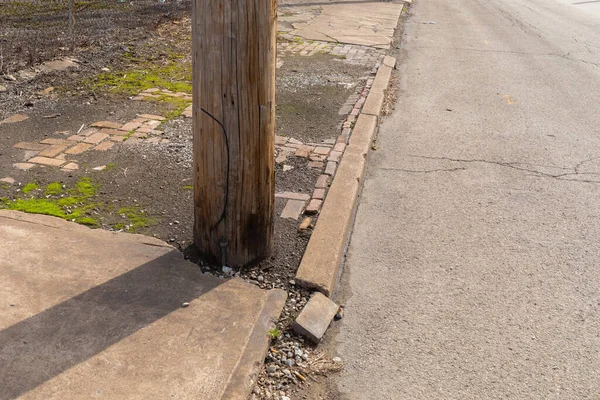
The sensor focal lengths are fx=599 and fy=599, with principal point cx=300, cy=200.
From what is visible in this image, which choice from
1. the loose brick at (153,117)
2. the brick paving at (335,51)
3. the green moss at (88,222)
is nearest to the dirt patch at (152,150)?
the green moss at (88,222)

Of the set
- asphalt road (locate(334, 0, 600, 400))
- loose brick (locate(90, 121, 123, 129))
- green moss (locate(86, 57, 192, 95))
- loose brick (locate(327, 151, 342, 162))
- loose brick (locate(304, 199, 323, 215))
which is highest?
green moss (locate(86, 57, 192, 95))

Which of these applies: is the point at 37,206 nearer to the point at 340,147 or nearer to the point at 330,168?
the point at 330,168

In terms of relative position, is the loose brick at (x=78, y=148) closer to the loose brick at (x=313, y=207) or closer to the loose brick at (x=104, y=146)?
the loose brick at (x=104, y=146)

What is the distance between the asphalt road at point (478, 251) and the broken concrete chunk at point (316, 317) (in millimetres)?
121

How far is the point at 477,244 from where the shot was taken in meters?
4.32

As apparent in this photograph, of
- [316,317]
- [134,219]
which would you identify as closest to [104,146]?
[134,219]

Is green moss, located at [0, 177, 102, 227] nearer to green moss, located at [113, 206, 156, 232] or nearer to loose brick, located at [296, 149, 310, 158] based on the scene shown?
green moss, located at [113, 206, 156, 232]

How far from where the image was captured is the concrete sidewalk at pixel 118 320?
268 cm

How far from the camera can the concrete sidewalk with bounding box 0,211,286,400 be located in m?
2.68

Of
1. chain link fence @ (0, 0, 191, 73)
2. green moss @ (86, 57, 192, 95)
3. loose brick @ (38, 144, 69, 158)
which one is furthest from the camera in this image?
chain link fence @ (0, 0, 191, 73)

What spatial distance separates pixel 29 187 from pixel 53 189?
0.18m

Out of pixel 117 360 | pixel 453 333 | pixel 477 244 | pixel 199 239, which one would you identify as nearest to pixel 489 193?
pixel 477 244

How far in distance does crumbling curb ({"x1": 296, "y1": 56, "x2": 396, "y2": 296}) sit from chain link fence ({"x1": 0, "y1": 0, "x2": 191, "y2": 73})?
14.1 ft

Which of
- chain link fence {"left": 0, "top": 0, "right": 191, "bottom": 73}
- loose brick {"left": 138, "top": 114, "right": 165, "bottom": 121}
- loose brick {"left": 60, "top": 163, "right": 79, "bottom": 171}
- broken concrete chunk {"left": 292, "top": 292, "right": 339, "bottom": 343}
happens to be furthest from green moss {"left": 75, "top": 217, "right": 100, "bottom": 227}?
chain link fence {"left": 0, "top": 0, "right": 191, "bottom": 73}
